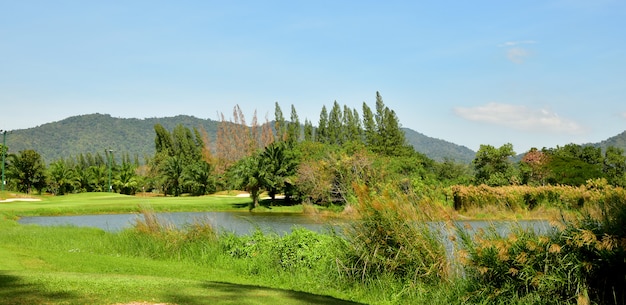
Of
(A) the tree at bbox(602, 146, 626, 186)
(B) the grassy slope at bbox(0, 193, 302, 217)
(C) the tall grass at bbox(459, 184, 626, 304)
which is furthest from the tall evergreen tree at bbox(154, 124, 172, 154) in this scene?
(C) the tall grass at bbox(459, 184, 626, 304)

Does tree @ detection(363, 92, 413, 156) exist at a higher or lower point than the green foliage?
higher

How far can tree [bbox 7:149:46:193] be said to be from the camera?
Answer: 6681cm

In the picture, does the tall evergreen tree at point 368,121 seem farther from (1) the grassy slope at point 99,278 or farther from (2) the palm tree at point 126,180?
(1) the grassy slope at point 99,278

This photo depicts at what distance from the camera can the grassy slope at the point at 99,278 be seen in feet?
27.0

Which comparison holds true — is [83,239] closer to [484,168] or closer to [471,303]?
[471,303]

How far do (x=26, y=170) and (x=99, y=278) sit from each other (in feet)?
218

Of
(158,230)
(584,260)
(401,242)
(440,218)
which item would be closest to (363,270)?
(401,242)

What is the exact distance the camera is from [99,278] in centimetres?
962

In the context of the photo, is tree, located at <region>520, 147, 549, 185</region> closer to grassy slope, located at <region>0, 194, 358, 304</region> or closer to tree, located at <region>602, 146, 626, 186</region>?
tree, located at <region>602, 146, 626, 186</region>

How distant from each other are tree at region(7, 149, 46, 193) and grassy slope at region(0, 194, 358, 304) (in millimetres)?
47538

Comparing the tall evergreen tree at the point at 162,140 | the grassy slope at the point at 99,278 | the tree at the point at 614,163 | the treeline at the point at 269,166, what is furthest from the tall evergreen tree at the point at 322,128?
the grassy slope at the point at 99,278

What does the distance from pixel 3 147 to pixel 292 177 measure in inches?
1493

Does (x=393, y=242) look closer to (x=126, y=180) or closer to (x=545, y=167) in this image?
(x=545, y=167)

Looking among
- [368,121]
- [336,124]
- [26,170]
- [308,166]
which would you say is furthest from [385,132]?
[26,170]
